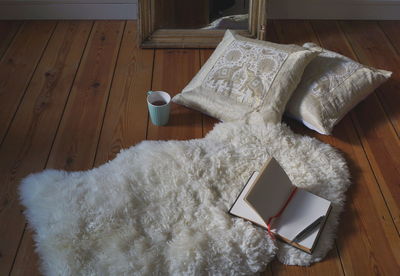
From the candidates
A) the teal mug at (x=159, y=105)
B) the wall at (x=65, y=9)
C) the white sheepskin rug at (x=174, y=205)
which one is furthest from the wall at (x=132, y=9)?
the white sheepskin rug at (x=174, y=205)

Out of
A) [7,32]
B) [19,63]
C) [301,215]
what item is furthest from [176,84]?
[7,32]

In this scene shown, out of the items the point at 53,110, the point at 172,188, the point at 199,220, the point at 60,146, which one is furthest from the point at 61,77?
the point at 199,220

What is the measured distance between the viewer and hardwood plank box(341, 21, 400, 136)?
1.82 metres

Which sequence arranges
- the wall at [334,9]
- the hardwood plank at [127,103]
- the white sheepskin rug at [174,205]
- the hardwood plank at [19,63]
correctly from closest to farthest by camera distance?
the white sheepskin rug at [174,205]
the hardwood plank at [127,103]
the hardwood plank at [19,63]
the wall at [334,9]

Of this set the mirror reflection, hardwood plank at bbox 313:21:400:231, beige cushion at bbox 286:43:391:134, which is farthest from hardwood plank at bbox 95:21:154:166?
hardwood plank at bbox 313:21:400:231

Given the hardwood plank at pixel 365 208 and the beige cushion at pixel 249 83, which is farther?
the beige cushion at pixel 249 83

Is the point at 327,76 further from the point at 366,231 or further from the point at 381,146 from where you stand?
the point at 366,231

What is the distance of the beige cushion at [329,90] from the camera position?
162 centimetres

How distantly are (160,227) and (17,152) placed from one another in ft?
2.09

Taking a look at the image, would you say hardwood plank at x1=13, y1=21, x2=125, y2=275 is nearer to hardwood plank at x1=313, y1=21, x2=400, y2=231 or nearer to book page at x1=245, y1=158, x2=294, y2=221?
book page at x1=245, y1=158, x2=294, y2=221

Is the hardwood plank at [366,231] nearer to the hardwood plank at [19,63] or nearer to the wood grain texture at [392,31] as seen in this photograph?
the wood grain texture at [392,31]

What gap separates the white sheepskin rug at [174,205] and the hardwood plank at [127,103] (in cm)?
9

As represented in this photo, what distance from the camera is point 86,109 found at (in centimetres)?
175

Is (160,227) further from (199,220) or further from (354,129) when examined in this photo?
(354,129)
